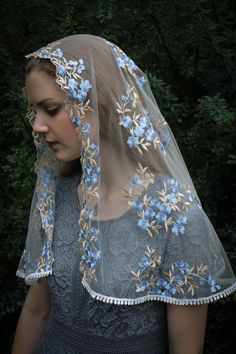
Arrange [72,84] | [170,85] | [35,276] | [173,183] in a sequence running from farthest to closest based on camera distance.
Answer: [170,85], [35,276], [173,183], [72,84]

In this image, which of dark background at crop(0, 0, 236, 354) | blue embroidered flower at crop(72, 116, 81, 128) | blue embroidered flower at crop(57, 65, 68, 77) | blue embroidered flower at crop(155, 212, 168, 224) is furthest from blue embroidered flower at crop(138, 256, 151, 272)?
dark background at crop(0, 0, 236, 354)

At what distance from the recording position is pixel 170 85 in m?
2.56

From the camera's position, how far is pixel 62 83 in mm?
1582

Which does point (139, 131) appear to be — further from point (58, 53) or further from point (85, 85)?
point (58, 53)

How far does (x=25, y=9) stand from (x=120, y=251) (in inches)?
64.4

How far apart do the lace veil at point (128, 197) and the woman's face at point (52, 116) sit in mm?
32

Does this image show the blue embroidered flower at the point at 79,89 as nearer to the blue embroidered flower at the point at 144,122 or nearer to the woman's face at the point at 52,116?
the woman's face at the point at 52,116

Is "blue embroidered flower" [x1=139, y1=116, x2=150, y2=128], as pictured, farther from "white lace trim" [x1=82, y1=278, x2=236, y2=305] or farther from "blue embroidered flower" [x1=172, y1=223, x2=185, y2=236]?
"white lace trim" [x1=82, y1=278, x2=236, y2=305]

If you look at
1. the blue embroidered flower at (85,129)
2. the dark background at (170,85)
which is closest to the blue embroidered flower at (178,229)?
the blue embroidered flower at (85,129)

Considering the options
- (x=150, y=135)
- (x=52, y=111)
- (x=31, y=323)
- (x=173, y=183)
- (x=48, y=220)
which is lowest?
(x=31, y=323)

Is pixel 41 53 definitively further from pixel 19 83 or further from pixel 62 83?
pixel 19 83

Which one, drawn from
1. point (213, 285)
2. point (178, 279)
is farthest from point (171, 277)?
point (213, 285)

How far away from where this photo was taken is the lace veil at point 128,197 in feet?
5.27

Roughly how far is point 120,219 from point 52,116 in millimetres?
337
